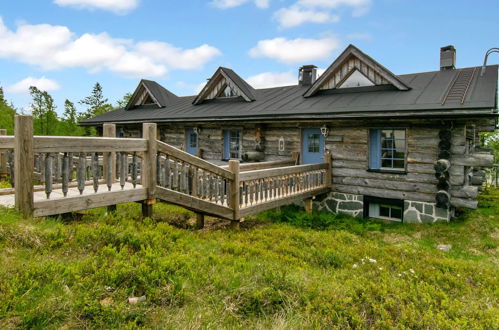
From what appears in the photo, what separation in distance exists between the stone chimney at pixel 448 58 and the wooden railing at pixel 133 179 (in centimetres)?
809

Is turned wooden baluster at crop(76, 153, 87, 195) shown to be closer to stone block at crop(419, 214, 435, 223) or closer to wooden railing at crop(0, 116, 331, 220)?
wooden railing at crop(0, 116, 331, 220)

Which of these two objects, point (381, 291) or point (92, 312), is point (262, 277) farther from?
point (92, 312)

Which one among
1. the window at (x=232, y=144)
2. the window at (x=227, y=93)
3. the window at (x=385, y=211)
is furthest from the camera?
the window at (x=227, y=93)

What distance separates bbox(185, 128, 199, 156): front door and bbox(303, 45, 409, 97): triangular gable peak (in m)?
5.67

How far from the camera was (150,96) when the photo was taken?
21.1 meters

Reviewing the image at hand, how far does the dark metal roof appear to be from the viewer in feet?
31.1

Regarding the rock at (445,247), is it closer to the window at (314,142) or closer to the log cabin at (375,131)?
the log cabin at (375,131)

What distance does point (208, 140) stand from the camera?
15.7m

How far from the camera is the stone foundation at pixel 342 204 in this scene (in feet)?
38.1

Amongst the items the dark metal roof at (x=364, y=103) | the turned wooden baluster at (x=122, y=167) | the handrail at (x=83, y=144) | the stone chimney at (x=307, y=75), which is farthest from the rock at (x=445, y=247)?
the stone chimney at (x=307, y=75)

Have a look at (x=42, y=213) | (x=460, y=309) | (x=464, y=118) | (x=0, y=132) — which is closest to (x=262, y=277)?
(x=460, y=309)

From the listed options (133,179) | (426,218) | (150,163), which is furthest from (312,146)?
(133,179)

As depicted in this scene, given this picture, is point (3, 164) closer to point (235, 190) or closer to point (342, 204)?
point (235, 190)

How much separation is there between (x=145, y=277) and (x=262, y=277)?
142 centimetres
